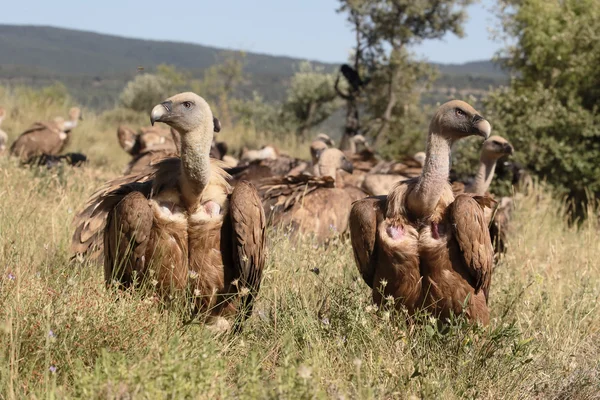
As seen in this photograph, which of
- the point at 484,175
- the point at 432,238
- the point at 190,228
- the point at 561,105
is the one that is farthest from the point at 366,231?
the point at 561,105

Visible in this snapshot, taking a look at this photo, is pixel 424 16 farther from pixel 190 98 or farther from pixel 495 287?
pixel 190 98

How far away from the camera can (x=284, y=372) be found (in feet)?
10.3

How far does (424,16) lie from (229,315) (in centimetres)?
1490

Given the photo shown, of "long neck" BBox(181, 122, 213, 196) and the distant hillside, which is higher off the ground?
"long neck" BBox(181, 122, 213, 196)

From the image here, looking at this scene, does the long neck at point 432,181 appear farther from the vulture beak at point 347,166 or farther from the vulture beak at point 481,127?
the vulture beak at point 347,166

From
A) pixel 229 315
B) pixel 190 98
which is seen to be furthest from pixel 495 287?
pixel 190 98

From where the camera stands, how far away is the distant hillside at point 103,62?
84.3m

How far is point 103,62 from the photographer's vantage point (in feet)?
429

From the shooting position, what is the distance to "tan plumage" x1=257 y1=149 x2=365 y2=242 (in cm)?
781

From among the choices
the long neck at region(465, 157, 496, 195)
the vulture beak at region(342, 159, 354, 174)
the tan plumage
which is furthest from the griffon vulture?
the tan plumage

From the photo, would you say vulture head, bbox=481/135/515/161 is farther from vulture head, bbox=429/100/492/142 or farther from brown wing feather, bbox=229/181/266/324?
brown wing feather, bbox=229/181/266/324

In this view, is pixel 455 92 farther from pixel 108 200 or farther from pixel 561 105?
pixel 108 200

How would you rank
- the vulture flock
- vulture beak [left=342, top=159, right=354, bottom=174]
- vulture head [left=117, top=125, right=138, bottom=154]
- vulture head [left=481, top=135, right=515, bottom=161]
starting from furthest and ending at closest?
vulture head [left=117, top=125, right=138, bottom=154] < vulture beak [left=342, top=159, right=354, bottom=174] < vulture head [left=481, top=135, right=515, bottom=161] < the vulture flock

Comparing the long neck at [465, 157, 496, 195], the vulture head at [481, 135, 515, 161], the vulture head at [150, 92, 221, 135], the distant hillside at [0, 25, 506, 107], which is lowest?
the distant hillside at [0, 25, 506, 107]
